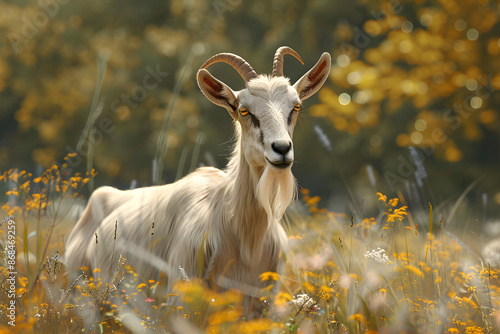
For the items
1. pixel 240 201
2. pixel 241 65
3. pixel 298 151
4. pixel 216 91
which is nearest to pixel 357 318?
pixel 240 201

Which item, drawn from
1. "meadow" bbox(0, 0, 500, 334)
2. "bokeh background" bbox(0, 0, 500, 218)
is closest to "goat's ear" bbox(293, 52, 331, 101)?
"meadow" bbox(0, 0, 500, 334)

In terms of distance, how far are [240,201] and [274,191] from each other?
11.3 inches

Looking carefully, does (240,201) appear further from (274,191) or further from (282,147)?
(282,147)

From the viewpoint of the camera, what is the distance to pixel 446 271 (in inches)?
185

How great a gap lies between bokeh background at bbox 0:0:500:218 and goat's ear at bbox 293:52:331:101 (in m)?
4.76

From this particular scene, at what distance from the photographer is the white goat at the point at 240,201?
14.4 ft

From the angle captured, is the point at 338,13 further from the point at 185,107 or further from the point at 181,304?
the point at 181,304

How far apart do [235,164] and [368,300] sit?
5.40 feet

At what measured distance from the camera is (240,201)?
4.57 meters

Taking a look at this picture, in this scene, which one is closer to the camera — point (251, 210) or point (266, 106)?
point (266, 106)

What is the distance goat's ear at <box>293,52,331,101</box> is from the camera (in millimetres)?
4930

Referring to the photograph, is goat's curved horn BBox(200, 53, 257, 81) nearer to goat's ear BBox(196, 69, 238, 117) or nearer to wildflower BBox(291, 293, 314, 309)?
goat's ear BBox(196, 69, 238, 117)

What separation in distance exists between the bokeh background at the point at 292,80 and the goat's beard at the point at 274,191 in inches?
208

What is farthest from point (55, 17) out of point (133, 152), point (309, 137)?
point (309, 137)
